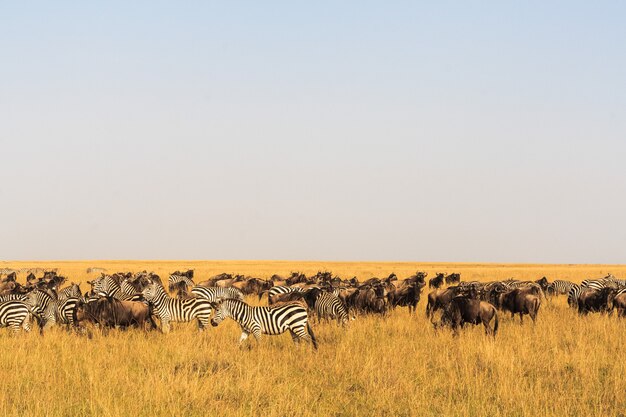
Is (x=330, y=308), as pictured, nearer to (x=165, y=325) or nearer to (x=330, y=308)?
(x=330, y=308)

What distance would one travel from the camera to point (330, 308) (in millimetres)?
20094

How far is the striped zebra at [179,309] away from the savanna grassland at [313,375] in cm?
70

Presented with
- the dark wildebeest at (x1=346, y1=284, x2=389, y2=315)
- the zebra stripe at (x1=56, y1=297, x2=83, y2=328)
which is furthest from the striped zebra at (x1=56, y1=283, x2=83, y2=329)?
the dark wildebeest at (x1=346, y1=284, x2=389, y2=315)

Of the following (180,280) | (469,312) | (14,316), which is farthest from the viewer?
(180,280)

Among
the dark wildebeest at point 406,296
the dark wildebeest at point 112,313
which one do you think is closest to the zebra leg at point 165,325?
the dark wildebeest at point 112,313

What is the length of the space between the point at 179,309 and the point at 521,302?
1142cm

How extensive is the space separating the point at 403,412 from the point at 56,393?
5872mm

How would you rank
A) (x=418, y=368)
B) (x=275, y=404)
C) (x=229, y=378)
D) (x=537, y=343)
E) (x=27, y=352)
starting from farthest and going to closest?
1. (x=537, y=343)
2. (x=27, y=352)
3. (x=418, y=368)
4. (x=229, y=378)
5. (x=275, y=404)

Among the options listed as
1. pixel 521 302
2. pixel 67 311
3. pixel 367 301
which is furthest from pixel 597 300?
pixel 67 311

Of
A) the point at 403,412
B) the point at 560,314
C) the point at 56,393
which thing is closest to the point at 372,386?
the point at 403,412

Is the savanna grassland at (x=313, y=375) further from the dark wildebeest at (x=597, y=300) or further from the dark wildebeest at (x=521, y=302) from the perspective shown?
the dark wildebeest at (x=597, y=300)

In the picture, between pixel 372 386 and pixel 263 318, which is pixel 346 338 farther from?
pixel 372 386

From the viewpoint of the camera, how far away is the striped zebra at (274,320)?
1523 cm

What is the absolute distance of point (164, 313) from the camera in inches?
741
